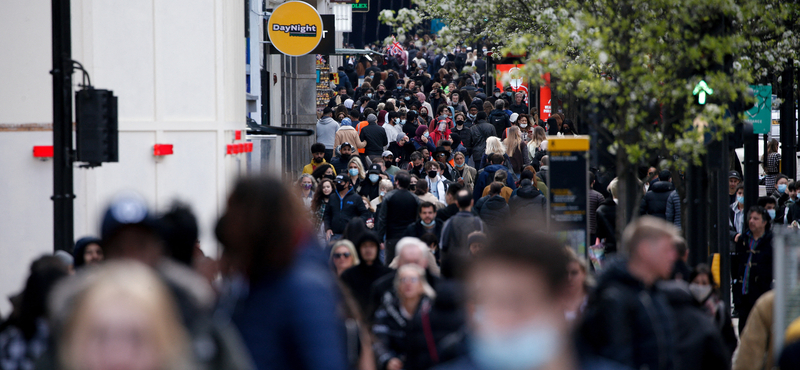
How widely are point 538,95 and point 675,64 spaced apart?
678 inches

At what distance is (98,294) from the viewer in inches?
85.7

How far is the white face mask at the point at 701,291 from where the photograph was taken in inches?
272

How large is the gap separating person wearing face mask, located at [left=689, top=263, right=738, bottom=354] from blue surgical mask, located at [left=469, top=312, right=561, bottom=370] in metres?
5.04

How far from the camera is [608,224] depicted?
12016 mm

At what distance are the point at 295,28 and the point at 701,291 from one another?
13.5m

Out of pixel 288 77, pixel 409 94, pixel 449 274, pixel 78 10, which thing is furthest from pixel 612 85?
pixel 409 94

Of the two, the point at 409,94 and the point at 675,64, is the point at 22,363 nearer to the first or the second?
the point at 675,64

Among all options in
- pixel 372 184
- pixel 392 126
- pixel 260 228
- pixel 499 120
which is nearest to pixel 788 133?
pixel 499 120

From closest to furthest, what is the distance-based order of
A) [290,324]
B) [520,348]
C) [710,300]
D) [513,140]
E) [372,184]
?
[520,348]
[290,324]
[710,300]
[372,184]
[513,140]

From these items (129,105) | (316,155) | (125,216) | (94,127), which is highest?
(129,105)

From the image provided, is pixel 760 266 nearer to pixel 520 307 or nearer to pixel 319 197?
pixel 319 197

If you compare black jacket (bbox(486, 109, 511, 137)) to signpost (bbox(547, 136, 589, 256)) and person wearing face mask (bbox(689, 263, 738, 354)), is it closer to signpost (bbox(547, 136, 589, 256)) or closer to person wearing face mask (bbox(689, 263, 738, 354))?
signpost (bbox(547, 136, 589, 256))

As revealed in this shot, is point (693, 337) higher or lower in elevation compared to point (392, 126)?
lower

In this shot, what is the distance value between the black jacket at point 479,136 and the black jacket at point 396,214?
9.28 metres
